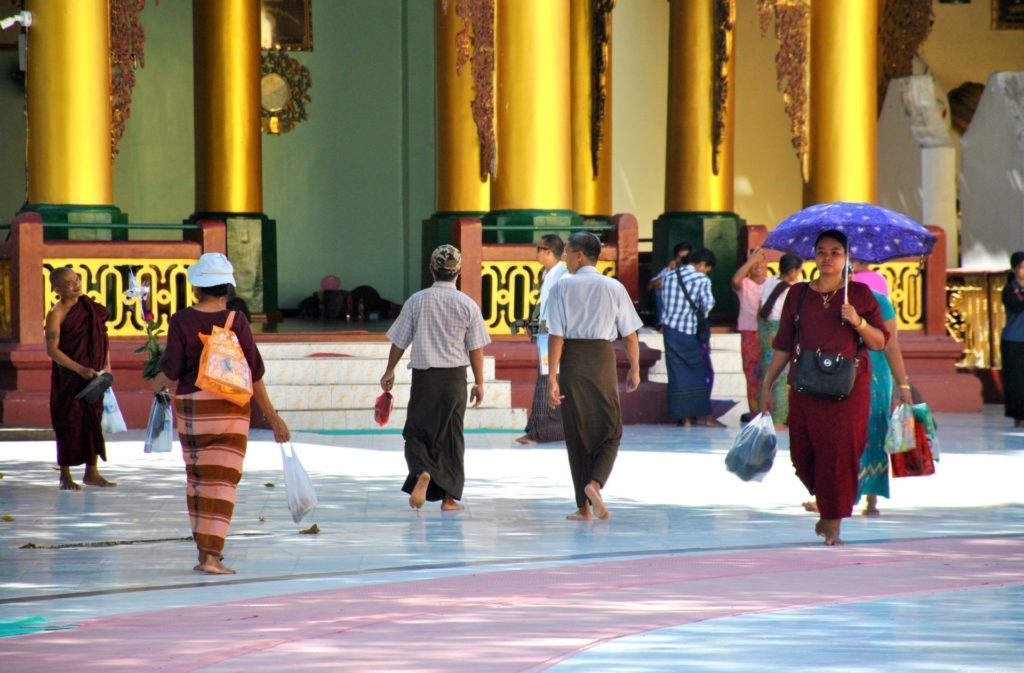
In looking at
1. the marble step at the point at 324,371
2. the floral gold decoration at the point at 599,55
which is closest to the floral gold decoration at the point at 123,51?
the marble step at the point at 324,371

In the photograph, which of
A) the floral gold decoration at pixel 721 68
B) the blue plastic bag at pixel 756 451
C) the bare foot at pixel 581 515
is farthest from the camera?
the floral gold decoration at pixel 721 68

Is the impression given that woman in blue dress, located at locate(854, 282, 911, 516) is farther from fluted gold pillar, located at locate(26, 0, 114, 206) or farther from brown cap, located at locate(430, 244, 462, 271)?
A: fluted gold pillar, located at locate(26, 0, 114, 206)

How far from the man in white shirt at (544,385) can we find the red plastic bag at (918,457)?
12.4 ft

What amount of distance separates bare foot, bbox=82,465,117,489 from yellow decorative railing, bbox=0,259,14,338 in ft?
15.1

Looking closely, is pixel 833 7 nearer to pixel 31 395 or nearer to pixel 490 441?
pixel 490 441

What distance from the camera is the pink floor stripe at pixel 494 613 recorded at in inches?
230

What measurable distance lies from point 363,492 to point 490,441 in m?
3.49

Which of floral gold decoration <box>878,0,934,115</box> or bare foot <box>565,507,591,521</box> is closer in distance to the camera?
bare foot <box>565,507,591,521</box>

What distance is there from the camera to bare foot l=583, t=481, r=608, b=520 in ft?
30.9

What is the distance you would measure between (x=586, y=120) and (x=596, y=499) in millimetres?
11883

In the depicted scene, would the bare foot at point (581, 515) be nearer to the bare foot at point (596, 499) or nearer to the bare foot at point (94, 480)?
the bare foot at point (596, 499)

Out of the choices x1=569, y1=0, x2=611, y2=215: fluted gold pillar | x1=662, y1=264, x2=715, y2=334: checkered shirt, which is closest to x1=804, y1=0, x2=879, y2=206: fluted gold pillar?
x1=662, y1=264, x2=715, y2=334: checkered shirt

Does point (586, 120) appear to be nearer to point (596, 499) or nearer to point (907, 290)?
point (907, 290)

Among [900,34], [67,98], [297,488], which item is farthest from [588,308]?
[900,34]
